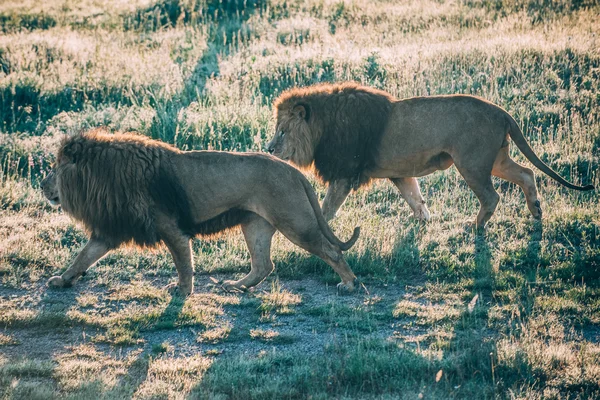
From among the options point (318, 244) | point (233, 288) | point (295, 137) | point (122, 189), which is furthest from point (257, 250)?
point (295, 137)

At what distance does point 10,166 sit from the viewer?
10828 mm

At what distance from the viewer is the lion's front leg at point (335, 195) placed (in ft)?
27.3

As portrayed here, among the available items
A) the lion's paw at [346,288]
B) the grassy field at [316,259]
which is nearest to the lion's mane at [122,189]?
the grassy field at [316,259]

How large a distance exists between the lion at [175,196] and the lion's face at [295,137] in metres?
1.56

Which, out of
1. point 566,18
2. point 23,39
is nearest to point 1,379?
point 23,39

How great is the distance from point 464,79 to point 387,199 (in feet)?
12.3

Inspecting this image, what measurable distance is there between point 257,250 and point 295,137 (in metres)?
1.73

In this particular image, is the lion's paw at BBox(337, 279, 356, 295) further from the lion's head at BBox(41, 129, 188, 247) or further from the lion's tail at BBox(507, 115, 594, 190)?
the lion's tail at BBox(507, 115, 594, 190)

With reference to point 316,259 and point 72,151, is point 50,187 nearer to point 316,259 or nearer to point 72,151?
point 72,151

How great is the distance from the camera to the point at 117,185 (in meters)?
6.68

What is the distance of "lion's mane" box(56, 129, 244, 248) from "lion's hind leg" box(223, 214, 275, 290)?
0.54 ft

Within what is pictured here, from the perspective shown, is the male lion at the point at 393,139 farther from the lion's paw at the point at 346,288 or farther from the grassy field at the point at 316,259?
the lion's paw at the point at 346,288

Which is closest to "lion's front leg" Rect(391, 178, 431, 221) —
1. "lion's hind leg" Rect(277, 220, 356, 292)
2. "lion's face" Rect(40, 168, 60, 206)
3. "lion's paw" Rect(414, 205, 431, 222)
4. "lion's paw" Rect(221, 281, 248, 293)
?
"lion's paw" Rect(414, 205, 431, 222)

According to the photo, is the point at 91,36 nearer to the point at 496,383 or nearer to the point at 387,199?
the point at 387,199
